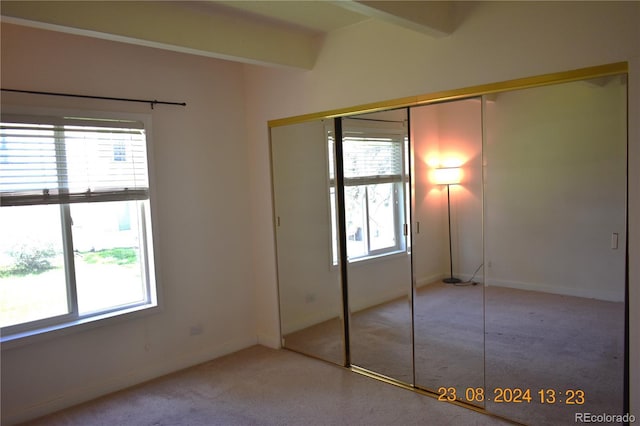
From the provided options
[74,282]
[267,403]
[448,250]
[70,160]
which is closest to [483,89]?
[448,250]

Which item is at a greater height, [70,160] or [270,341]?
[70,160]

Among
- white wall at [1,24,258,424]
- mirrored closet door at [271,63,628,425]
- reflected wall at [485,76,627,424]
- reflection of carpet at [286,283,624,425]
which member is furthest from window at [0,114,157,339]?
reflected wall at [485,76,627,424]

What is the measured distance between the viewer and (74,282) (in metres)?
3.37

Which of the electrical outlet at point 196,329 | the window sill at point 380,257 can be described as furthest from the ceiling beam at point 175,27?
the electrical outlet at point 196,329

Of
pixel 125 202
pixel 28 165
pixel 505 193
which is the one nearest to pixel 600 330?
pixel 505 193

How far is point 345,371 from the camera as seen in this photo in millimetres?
3766

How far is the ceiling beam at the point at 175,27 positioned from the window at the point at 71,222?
32.3 inches

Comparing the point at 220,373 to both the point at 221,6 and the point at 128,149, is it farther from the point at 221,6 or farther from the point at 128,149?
the point at 221,6

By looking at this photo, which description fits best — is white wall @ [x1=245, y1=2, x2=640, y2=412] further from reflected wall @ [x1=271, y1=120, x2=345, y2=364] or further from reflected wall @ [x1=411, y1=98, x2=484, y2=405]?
reflected wall @ [x1=411, y1=98, x2=484, y2=405]

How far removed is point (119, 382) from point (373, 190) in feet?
7.98

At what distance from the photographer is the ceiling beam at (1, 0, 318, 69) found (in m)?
2.54

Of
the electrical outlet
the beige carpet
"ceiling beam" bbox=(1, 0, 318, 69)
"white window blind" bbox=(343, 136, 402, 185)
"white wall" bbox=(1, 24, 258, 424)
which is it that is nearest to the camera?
"ceiling beam" bbox=(1, 0, 318, 69)

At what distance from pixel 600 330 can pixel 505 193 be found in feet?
3.06

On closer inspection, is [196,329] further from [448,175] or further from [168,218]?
[448,175]
